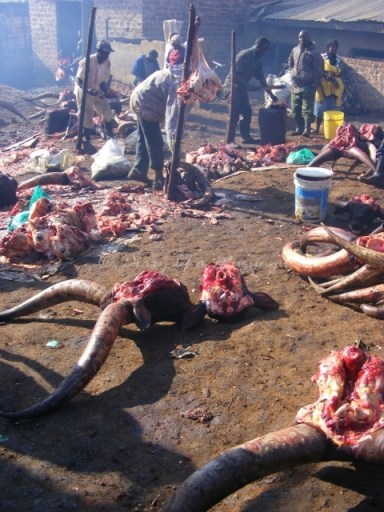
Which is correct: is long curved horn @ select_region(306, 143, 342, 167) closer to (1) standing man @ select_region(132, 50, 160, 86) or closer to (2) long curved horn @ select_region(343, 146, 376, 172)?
Answer: (2) long curved horn @ select_region(343, 146, 376, 172)

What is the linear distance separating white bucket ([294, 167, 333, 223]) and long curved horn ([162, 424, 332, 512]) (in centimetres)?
431

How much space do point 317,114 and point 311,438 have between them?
11650 mm

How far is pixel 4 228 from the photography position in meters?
8.18

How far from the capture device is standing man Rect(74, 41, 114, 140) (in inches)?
475

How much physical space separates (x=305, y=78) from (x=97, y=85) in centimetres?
454

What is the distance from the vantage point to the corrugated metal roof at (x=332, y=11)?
1570cm

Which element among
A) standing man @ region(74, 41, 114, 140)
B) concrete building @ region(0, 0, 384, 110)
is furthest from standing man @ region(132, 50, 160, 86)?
standing man @ region(74, 41, 114, 140)

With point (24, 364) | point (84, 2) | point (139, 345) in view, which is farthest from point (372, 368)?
point (84, 2)

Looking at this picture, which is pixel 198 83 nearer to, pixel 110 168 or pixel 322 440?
pixel 110 168

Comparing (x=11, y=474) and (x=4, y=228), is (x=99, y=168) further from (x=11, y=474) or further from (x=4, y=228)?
(x=11, y=474)

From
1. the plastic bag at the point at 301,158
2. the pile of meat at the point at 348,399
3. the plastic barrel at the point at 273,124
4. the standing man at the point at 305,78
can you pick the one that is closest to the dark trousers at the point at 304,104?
the standing man at the point at 305,78

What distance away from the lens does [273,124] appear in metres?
12.0

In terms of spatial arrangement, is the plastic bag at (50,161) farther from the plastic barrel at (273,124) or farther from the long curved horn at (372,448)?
the long curved horn at (372,448)

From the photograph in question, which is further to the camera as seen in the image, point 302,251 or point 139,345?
point 302,251
